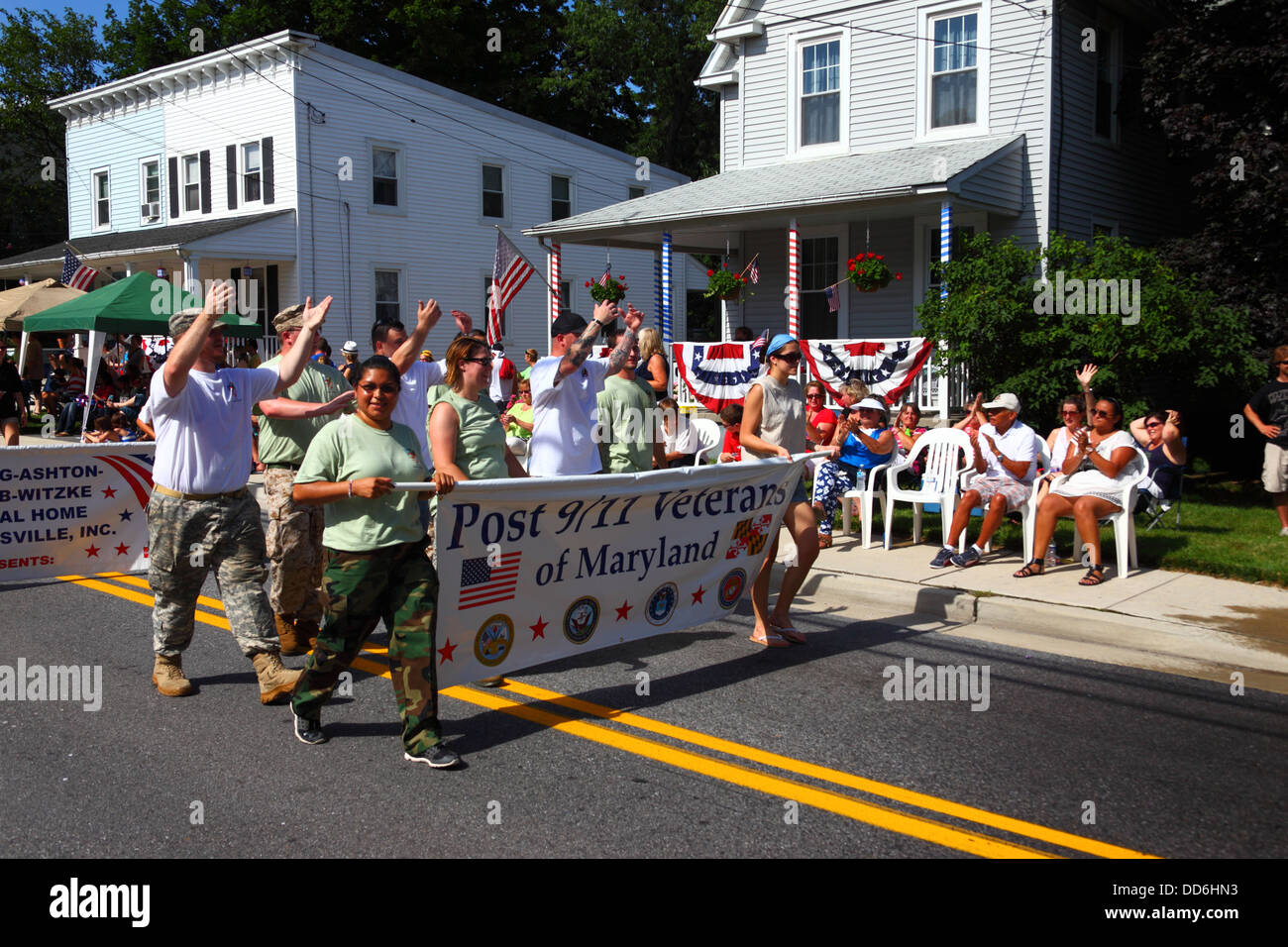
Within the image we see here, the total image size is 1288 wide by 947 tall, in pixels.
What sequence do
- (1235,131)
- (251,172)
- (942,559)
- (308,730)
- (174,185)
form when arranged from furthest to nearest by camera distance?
(174,185) → (251,172) → (1235,131) → (942,559) → (308,730)

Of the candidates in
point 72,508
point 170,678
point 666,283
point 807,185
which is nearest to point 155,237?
point 666,283

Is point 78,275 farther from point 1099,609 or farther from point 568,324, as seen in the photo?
point 1099,609

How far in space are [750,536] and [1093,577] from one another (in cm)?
313

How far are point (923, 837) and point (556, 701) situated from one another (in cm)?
228

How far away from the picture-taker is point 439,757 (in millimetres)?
4848

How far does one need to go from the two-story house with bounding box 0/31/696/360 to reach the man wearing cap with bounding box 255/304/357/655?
659 inches

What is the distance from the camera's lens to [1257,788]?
15.4 feet

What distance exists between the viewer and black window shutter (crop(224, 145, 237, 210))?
85.5 ft

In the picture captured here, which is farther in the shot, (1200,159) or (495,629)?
(1200,159)

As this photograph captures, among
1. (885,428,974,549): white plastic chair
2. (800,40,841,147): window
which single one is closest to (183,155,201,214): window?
(800,40,841,147): window

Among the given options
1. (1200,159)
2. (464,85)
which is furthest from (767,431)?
(464,85)
